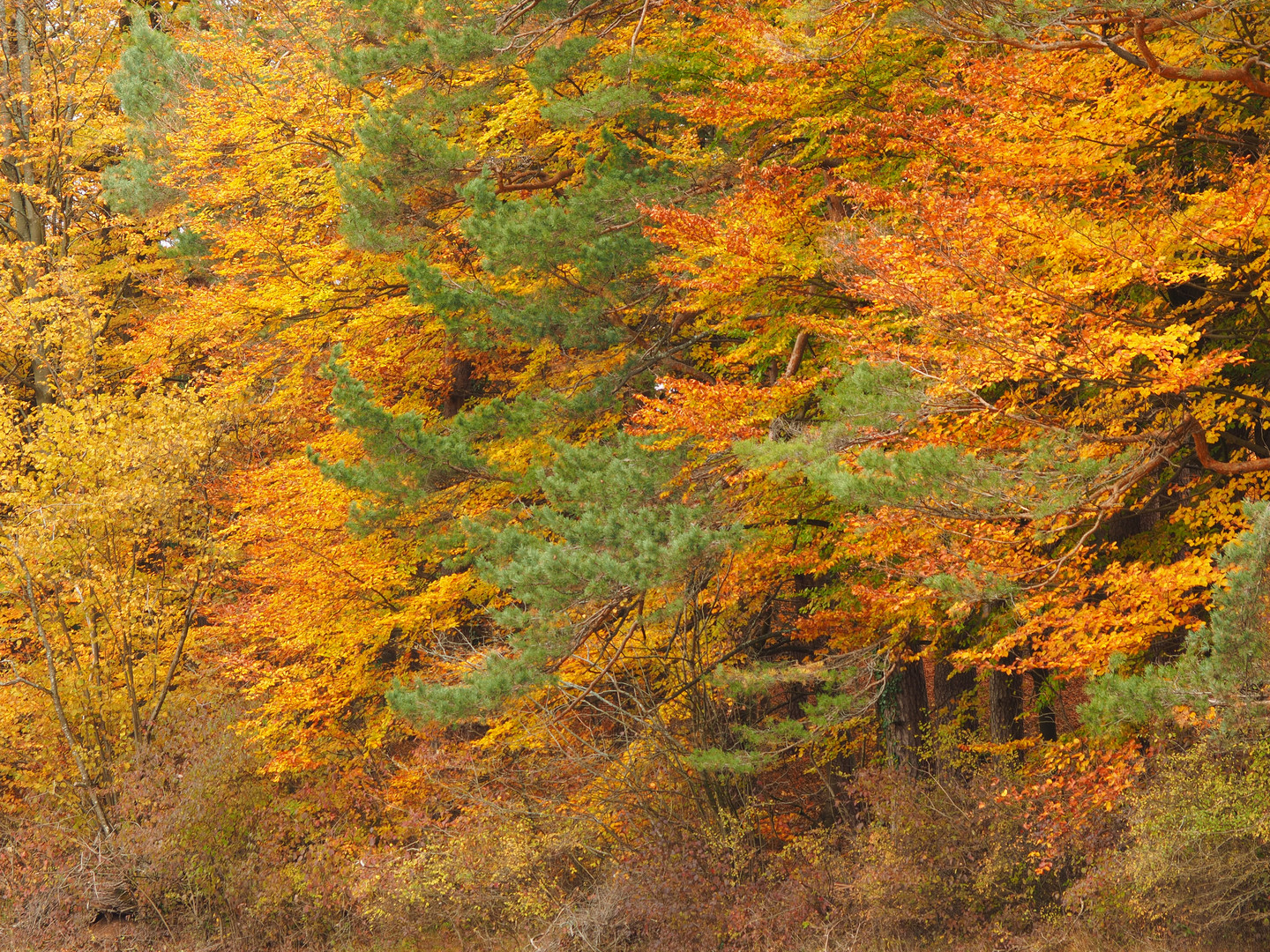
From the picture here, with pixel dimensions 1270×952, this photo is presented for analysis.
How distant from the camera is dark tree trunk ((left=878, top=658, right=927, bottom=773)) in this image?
11.2m

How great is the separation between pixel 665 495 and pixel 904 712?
3766 mm

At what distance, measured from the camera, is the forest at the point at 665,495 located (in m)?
7.41

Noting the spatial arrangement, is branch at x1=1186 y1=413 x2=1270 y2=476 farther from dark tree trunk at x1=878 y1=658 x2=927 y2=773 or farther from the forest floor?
dark tree trunk at x1=878 y1=658 x2=927 y2=773

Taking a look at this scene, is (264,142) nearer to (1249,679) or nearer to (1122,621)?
(1122,621)

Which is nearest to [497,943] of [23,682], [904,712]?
[904,712]

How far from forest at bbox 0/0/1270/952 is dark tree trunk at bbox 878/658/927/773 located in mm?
54

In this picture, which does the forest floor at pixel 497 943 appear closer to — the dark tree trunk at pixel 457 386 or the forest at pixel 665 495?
the forest at pixel 665 495

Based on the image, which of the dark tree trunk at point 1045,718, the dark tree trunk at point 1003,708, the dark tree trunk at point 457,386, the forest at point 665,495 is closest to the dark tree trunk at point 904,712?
the forest at point 665,495

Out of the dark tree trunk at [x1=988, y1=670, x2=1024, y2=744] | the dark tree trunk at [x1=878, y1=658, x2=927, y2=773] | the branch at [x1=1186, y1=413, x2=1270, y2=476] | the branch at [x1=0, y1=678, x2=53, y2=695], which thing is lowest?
the dark tree trunk at [x1=988, y1=670, x2=1024, y2=744]

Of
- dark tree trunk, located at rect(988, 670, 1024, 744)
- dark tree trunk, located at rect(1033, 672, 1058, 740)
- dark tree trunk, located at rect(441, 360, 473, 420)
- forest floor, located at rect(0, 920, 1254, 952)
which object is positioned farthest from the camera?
dark tree trunk, located at rect(441, 360, 473, 420)

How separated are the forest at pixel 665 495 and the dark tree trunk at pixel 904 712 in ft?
0.18

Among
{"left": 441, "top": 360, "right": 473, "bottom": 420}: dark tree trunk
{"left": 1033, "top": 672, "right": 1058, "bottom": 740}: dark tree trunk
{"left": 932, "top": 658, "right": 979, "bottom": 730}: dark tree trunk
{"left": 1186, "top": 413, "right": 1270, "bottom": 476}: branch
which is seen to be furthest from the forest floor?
Answer: {"left": 441, "top": 360, "right": 473, "bottom": 420}: dark tree trunk

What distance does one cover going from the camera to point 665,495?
9.67 meters

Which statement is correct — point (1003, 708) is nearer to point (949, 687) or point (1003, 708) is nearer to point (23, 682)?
point (949, 687)
